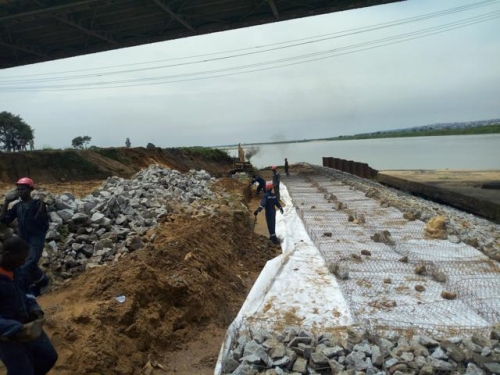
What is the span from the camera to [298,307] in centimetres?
509

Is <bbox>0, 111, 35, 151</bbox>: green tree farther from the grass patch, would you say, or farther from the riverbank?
the riverbank

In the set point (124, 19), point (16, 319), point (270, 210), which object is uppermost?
point (124, 19)

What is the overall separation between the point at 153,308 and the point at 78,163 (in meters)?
14.7

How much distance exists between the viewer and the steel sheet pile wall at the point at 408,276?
15.1 ft

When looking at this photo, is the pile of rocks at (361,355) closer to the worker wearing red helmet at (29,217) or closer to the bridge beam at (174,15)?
the worker wearing red helmet at (29,217)

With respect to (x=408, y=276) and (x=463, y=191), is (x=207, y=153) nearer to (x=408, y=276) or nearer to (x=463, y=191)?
(x=463, y=191)


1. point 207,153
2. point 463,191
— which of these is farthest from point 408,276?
point 207,153

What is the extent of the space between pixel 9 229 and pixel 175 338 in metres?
3.39

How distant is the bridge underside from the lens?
13664 mm

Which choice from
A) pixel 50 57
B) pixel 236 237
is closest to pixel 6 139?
pixel 50 57

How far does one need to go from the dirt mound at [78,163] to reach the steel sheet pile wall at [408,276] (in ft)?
40.1

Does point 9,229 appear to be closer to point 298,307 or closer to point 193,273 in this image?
point 193,273

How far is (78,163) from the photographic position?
17.9 m

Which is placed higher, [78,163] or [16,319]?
[78,163]
